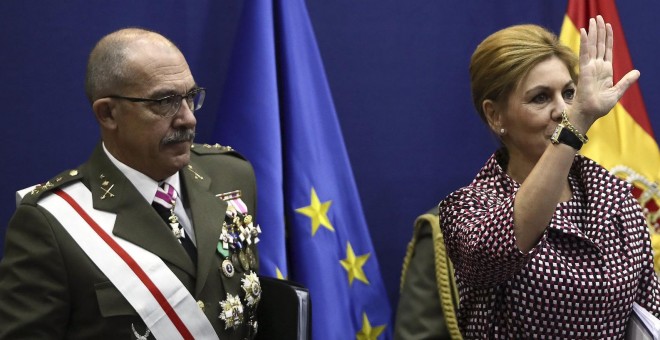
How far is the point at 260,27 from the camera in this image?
297 centimetres

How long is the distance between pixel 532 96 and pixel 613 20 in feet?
3.40

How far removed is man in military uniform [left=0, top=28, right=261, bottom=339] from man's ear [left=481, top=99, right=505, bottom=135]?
2.19 feet

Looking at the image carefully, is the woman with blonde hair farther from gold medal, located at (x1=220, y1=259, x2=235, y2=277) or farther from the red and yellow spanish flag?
the red and yellow spanish flag

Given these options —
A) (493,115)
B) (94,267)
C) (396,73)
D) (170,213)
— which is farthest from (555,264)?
(396,73)

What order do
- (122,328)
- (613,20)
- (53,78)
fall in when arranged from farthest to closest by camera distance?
(613,20), (53,78), (122,328)

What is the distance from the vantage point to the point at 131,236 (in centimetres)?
212

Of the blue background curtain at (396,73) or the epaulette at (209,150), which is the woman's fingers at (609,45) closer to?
the epaulette at (209,150)

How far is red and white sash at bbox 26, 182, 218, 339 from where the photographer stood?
206 cm

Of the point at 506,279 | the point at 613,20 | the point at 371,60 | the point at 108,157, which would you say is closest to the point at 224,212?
the point at 108,157

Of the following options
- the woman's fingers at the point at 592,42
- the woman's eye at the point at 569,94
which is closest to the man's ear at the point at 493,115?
the woman's eye at the point at 569,94

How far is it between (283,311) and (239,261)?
0.52ft

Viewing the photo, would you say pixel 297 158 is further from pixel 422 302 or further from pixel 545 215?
pixel 545 215

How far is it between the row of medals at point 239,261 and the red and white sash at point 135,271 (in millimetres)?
73

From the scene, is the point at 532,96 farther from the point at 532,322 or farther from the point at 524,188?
the point at 532,322
